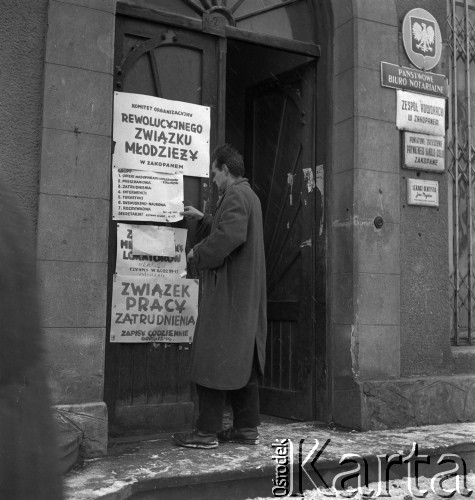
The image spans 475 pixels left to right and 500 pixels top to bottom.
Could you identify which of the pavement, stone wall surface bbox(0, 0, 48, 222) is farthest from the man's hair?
the pavement

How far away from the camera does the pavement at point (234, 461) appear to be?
12.8ft

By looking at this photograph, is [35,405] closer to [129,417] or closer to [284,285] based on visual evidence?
[129,417]

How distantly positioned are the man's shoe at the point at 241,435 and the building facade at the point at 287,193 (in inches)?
21.4

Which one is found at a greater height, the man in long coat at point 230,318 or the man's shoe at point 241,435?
the man in long coat at point 230,318

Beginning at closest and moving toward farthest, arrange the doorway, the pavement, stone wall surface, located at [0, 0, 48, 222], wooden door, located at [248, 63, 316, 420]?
the pavement, stone wall surface, located at [0, 0, 48, 222], the doorway, wooden door, located at [248, 63, 316, 420]

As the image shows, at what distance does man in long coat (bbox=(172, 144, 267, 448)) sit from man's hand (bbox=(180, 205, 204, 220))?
1.05 ft

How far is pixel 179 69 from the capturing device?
18.1 feet

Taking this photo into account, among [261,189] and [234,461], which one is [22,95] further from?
[261,189]

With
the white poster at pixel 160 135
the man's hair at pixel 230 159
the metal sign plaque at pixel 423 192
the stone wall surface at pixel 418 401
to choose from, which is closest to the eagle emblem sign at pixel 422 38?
the metal sign plaque at pixel 423 192

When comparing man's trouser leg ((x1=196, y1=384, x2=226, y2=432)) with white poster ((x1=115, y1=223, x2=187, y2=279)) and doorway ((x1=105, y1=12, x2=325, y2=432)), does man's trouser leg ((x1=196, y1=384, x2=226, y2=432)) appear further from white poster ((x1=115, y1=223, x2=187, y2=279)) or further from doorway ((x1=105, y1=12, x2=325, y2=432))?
white poster ((x1=115, y1=223, x2=187, y2=279))

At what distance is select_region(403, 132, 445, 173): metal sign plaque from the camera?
19.9 feet

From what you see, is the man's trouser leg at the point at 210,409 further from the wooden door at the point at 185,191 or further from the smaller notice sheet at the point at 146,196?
the smaller notice sheet at the point at 146,196

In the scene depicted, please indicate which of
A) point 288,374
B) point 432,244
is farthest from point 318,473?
point 432,244

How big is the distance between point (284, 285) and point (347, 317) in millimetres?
881
